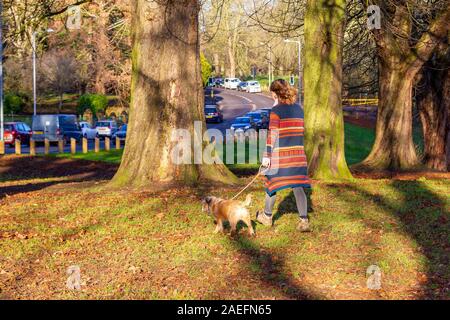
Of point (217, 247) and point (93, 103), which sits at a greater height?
point (93, 103)

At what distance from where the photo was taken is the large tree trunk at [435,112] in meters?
21.6

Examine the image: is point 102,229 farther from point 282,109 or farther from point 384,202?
point 384,202

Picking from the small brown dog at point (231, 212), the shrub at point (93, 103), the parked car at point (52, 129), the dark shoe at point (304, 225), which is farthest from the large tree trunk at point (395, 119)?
the shrub at point (93, 103)

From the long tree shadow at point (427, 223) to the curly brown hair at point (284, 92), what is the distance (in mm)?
2304

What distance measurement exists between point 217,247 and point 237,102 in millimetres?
76846

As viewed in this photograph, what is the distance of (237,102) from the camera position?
281 feet

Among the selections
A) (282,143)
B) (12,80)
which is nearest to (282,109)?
(282,143)

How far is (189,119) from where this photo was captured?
547 inches

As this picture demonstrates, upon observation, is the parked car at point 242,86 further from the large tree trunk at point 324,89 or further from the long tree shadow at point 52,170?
the large tree trunk at point 324,89

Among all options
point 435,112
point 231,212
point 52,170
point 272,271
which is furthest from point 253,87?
point 272,271

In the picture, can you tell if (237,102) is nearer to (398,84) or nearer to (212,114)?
(212,114)

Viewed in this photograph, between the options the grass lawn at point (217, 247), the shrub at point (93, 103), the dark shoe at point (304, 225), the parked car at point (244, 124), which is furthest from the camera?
the shrub at point (93, 103)
